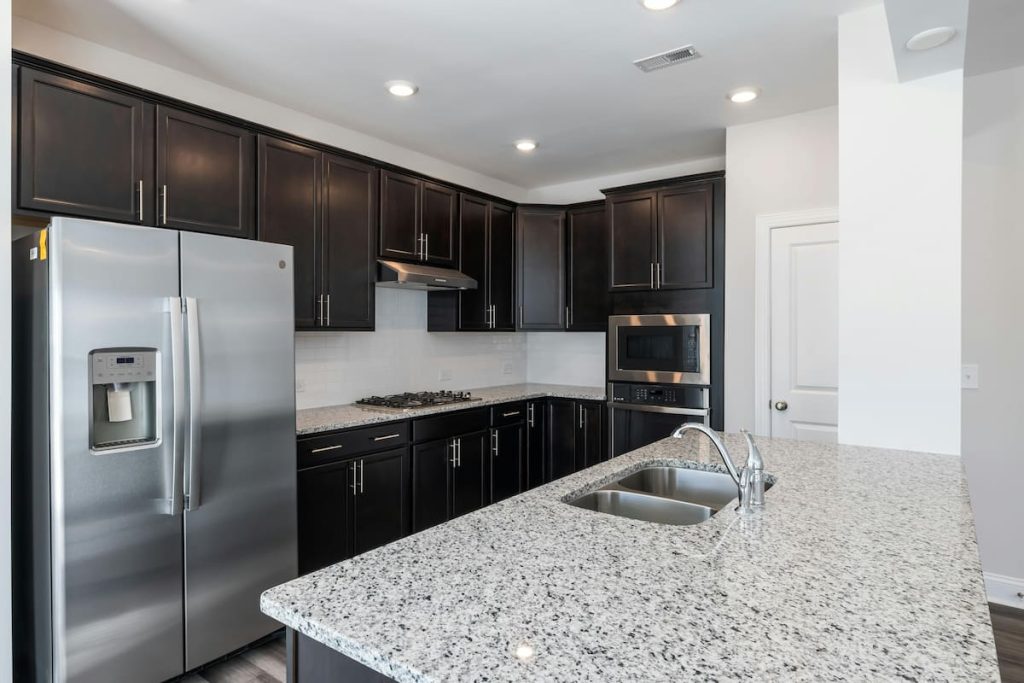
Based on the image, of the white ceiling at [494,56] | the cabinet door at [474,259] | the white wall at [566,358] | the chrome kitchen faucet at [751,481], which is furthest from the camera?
the white wall at [566,358]

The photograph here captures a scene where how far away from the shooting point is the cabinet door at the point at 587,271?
4.48 metres

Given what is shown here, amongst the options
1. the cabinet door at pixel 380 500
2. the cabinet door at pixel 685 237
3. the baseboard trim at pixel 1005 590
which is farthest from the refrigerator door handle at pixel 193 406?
the baseboard trim at pixel 1005 590

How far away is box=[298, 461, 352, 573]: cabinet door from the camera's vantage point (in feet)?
9.14

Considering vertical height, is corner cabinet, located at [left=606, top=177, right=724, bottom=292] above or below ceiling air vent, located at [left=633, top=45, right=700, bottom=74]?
below

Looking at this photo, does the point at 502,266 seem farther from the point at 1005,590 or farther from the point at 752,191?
the point at 1005,590

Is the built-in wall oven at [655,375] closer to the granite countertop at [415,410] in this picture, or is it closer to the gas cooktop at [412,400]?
the granite countertop at [415,410]

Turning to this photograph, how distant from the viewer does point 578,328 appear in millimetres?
4602

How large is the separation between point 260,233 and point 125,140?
0.68 meters

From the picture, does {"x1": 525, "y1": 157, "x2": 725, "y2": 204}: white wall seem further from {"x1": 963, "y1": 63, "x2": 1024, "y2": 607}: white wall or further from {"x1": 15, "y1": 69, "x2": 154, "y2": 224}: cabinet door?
{"x1": 15, "y1": 69, "x2": 154, "y2": 224}: cabinet door

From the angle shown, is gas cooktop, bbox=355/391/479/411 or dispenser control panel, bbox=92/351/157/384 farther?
gas cooktop, bbox=355/391/479/411

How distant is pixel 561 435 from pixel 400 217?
6.71 ft

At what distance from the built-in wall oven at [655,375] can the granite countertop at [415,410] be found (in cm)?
28

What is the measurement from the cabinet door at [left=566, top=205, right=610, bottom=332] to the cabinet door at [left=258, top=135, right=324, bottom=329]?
213cm

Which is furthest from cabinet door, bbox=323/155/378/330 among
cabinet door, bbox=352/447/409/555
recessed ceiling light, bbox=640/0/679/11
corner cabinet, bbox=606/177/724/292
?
recessed ceiling light, bbox=640/0/679/11
